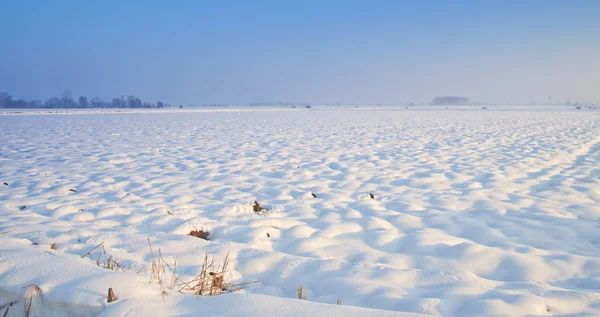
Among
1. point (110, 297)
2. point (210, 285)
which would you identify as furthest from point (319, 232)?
point (110, 297)

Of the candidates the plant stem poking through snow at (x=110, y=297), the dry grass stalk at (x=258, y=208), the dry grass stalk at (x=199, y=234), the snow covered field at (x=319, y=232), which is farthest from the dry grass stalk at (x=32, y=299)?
the dry grass stalk at (x=258, y=208)

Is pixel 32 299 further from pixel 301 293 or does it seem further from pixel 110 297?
pixel 301 293

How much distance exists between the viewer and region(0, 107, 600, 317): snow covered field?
2088 millimetres

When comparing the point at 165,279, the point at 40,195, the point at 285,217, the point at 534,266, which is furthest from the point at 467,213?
the point at 40,195

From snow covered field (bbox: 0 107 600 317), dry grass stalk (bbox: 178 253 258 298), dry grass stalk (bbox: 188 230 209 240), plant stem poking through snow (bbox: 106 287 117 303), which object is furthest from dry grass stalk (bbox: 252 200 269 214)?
plant stem poking through snow (bbox: 106 287 117 303)

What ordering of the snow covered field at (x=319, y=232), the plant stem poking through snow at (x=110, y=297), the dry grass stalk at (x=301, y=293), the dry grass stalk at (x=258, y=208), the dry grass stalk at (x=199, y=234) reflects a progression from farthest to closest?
the dry grass stalk at (x=258, y=208)
the dry grass stalk at (x=199, y=234)
the dry grass stalk at (x=301, y=293)
the snow covered field at (x=319, y=232)
the plant stem poking through snow at (x=110, y=297)

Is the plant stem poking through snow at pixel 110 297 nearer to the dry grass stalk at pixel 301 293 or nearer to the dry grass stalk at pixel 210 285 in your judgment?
the dry grass stalk at pixel 210 285

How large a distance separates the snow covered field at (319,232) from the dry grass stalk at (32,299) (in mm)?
45

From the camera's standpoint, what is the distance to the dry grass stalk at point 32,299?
76.0 inches

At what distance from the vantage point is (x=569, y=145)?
907cm

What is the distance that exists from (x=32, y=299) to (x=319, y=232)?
2255mm

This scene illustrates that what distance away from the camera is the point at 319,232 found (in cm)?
352

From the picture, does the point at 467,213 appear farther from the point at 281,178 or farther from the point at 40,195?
the point at 40,195

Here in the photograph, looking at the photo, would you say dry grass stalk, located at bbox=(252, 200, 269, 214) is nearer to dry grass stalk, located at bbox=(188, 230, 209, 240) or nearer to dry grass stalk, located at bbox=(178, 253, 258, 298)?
dry grass stalk, located at bbox=(188, 230, 209, 240)
